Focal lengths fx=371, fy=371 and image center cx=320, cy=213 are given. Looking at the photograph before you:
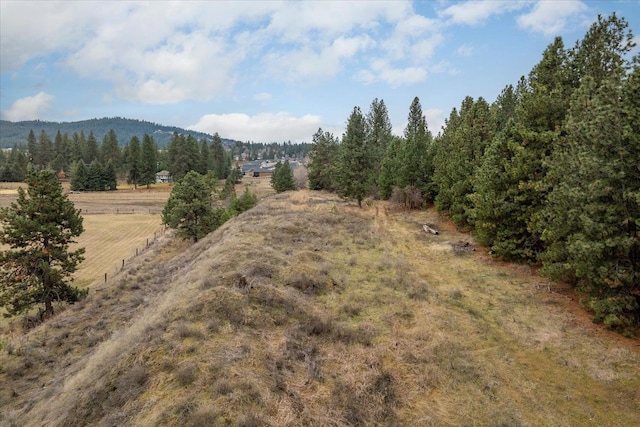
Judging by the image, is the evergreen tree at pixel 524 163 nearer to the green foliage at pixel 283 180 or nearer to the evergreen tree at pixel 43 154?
the green foliage at pixel 283 180

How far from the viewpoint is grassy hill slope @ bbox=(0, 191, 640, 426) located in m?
8.73

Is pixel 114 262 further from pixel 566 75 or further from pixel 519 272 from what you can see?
pixel 566 75

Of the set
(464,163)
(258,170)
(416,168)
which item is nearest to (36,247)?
(464,163)

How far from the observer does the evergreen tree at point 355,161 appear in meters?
42.3

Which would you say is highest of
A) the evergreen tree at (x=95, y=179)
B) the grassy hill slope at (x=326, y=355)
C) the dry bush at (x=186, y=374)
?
the evergreen tree at (x=95, y=179)

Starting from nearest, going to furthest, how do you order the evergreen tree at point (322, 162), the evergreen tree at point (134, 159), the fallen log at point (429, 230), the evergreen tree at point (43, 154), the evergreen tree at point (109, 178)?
the fallen log at point (429, 230), the evergreen tree at point (322, 162), the evergreen tree at point (134, 159), the evergreen tree at point (109, 178), the evergreen tree at point (43, 154)

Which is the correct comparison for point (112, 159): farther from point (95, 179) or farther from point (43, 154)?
point (43, 154)

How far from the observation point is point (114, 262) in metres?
41.8

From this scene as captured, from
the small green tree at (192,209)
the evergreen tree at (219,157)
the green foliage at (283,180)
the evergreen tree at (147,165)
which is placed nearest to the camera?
the small green tree at (192,209)

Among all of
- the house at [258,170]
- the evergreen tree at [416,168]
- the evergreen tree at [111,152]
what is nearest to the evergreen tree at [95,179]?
the evergreen tree at [111,152]

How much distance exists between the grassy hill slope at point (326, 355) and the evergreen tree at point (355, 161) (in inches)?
894

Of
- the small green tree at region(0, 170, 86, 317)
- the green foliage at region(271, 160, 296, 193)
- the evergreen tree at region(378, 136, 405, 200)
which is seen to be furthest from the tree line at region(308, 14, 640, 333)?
the green foliage at region(271, 160, 296, 193)

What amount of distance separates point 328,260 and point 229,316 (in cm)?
895

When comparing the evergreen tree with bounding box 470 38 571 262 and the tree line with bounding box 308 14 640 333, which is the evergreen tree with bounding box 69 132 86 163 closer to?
the tree line with bounding box 308 14 640 333
